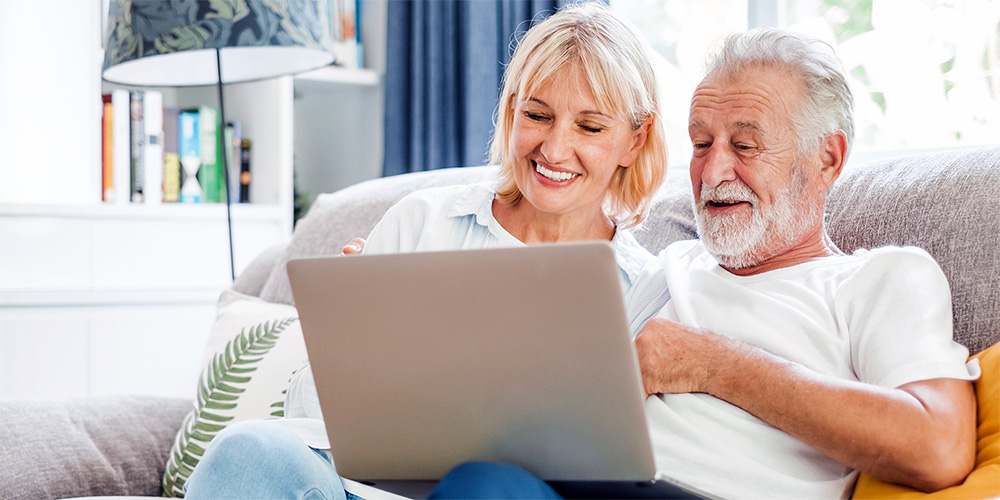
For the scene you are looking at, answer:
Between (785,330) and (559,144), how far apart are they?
1.34 ft

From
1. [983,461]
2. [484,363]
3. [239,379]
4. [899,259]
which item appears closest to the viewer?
[484,363]

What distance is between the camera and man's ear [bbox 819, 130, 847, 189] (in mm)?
1162

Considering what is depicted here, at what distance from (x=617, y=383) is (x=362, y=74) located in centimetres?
226

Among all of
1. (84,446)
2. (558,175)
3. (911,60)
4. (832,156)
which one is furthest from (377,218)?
Result: (911,60)

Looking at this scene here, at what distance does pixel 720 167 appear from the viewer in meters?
1.16

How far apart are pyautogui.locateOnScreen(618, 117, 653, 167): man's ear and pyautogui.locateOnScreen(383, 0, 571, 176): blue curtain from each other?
1.10m

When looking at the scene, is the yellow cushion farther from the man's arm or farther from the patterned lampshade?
the patterned lampshade

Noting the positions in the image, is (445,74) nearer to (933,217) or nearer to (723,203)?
(723,203)

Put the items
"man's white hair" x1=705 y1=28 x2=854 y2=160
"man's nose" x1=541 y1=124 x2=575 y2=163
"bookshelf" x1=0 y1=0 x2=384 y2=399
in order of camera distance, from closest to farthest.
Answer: "man's white hair" x1=705 y1=28 x2=854 y2=160 → "man's nose" x1=541 y1=124 x2=575 y2=163 → "bookshelf" x1=0 y1=0 x2=384 y2=399

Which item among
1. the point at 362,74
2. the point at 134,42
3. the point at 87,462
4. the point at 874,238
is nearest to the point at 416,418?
the point at 874,238

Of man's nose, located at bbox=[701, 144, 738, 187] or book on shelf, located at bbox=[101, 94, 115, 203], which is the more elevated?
man's nose, located at bbox=[701, 144, 738, 187]

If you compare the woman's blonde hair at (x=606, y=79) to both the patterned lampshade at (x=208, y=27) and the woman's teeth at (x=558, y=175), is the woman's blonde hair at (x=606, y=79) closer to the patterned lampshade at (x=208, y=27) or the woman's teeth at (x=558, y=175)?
the woman's teeth at (x=558, y=175)

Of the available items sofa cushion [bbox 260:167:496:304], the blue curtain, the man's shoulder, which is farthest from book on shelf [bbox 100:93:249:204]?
the man's shoulder

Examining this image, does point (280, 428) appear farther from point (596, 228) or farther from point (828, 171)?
point (828, 171)
